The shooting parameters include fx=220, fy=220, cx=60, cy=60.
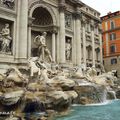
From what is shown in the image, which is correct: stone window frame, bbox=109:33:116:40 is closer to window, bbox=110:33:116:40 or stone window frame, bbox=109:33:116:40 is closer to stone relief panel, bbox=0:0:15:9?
window, bbox=110:33:116:40

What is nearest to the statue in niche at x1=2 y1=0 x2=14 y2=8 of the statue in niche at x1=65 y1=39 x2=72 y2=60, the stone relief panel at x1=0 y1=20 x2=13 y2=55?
the stone relief panel at x1=0 y1=20 x2=13 y2=55

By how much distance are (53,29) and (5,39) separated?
6680mm

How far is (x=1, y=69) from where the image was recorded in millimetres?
18562

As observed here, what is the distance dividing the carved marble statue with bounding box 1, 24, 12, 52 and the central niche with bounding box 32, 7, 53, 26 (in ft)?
18.2

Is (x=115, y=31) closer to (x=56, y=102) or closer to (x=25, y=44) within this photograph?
(x=25, y=44)

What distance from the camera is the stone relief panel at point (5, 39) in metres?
19.6

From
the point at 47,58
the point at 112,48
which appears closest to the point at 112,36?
the point at 112,48

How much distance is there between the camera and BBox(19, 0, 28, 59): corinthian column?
20.3 meters

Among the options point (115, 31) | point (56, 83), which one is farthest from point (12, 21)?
point (115, 31)

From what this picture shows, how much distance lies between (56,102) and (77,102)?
4.31 meters

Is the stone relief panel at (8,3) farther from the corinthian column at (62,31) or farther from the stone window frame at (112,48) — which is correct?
the stone window frame at (112,48)

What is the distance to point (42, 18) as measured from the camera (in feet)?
83.7

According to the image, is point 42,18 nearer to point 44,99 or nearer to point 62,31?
point 62,31

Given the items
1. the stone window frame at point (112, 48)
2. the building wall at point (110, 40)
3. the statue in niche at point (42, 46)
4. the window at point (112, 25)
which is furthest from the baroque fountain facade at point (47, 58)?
the window at point (112, 25)
